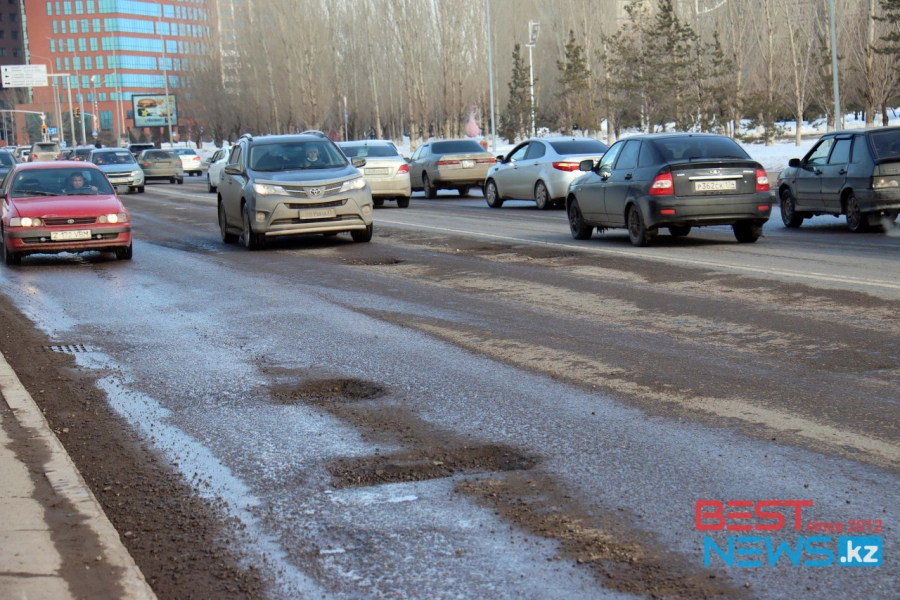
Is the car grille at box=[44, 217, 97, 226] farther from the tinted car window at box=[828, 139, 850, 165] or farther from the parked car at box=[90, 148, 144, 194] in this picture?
the parked car at box=[90, 148, 144, 194]

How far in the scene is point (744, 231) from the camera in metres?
15.8

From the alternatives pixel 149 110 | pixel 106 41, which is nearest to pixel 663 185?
pixel 149 110

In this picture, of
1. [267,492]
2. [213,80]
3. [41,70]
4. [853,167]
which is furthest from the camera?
[41,70]

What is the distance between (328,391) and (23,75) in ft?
362

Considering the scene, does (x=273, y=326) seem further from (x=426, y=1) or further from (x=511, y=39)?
(x=511, y=39)

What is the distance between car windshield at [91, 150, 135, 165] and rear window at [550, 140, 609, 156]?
24.1 meters

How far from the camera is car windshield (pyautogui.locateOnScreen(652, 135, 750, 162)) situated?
15492 millimetres

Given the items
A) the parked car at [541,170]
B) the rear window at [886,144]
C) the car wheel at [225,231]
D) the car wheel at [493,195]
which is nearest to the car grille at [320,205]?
the car wheel at [225,231]

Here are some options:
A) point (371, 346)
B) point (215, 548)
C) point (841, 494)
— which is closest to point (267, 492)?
point (215, 548)

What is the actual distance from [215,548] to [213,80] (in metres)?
98.9

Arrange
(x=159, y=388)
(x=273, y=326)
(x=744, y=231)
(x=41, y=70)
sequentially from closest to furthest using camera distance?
(x=159, y=388)
(x=273, y=326)
(x=744, y=231)
(x=41, y=70)

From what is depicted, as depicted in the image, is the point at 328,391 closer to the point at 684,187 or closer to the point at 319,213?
the point at 684,187

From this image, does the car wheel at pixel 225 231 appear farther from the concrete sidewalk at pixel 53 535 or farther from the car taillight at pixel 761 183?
the concrete sidewalk at pixel 53 535

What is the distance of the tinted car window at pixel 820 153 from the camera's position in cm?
1808
